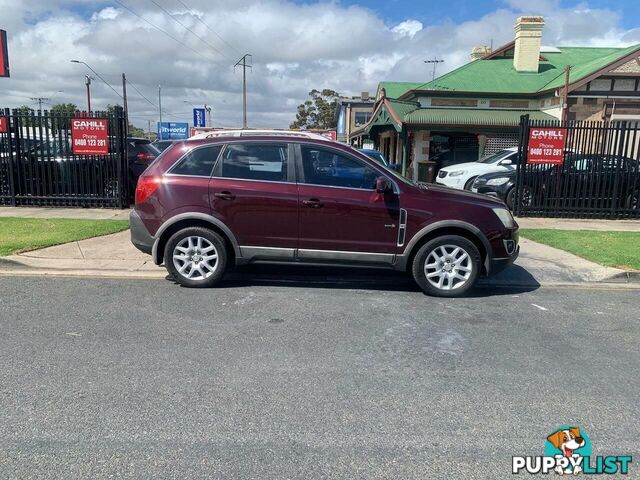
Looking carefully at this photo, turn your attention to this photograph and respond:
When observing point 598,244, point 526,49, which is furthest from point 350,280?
point 526,49

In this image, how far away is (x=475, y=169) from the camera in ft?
45.1

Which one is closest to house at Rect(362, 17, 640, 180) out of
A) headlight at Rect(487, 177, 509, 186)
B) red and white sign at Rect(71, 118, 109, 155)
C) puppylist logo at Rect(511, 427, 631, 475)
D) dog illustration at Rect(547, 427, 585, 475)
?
headlight at Rect(487, 177, 509, 186)

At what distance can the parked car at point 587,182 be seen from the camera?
37.3 ft

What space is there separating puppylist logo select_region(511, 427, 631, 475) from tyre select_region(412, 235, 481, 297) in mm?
2950

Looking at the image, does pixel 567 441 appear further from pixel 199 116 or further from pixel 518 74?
pixel 199 116

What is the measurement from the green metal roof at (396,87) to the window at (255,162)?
80.4 feet

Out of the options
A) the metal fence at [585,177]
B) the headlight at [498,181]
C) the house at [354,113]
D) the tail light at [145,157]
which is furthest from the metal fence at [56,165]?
the house at [354,113]

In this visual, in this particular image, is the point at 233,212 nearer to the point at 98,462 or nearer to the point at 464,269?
the point at 464,269

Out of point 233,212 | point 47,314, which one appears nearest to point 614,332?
point 233,212

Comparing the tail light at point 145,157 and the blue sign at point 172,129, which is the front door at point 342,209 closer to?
the tail light at point 145,157

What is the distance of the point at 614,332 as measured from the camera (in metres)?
4.96

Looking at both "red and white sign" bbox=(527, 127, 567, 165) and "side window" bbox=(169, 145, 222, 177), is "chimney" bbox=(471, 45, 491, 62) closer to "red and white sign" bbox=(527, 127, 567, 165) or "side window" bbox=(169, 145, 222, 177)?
"red and white sign" bbox=(527, 127, 567, 165)

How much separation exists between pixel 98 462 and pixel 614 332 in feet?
14.9

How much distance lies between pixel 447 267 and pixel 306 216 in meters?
1.72
